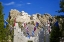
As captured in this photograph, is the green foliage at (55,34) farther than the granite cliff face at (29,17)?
No

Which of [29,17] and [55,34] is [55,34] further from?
[29,17]

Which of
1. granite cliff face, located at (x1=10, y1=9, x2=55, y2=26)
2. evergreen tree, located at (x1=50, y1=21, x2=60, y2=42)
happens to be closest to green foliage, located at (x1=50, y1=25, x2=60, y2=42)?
evergreen tree, located at (x1=50, y1=21, x2=60, y2=42)

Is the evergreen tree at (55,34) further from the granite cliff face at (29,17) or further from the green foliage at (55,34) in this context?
the granite cliff face at (29,17)

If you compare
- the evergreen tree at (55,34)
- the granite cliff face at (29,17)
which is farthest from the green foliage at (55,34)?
the granite cliff face at (29,17)

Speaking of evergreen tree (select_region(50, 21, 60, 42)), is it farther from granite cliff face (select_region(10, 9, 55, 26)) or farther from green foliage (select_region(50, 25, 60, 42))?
granite cliff face (select_region(10, 9, 55, 26))

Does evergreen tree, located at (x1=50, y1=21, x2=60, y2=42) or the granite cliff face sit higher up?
the granite cliff face

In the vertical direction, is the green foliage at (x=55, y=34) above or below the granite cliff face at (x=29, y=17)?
below

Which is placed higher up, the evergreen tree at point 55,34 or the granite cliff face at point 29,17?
the granite cliff face at point 29,17

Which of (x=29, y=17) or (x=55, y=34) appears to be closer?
(x=55, y=34)

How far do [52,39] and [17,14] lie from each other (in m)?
85.3

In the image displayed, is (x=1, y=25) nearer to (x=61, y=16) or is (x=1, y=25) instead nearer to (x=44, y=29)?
(x=44, y=29)

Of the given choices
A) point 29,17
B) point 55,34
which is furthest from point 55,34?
point 29,17

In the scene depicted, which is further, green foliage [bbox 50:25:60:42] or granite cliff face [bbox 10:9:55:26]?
granite cliff face [bbox 10:9:55:26]

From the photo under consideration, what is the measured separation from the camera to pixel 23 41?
1446 inches
